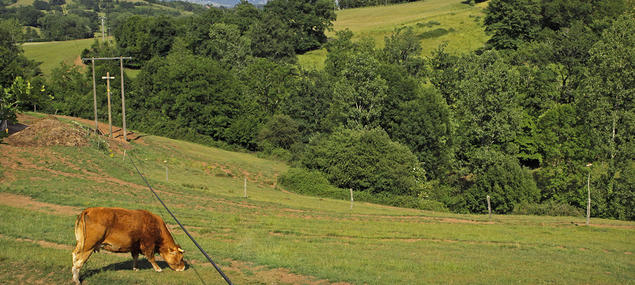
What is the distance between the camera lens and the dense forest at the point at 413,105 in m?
57.3

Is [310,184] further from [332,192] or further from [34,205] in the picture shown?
[34,205]

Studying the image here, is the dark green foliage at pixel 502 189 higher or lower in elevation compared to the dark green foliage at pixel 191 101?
lower

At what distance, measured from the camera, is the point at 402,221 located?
3747cm

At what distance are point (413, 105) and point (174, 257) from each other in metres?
59.6

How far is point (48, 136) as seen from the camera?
155 ft

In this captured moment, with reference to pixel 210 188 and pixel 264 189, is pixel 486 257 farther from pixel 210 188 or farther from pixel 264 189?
pixel 264 189

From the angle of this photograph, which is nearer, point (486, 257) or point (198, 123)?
point (486, 257)

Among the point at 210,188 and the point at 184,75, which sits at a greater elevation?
the point at 184,75

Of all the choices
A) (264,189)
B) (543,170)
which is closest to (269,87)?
(264,189)

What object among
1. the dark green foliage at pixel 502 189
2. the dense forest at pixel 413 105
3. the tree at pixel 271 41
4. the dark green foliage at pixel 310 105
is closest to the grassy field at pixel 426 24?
the tree at pixel 271 41

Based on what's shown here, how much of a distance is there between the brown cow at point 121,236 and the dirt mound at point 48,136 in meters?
34.7

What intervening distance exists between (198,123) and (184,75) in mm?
8419

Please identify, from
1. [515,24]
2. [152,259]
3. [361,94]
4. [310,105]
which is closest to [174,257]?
[152,259]

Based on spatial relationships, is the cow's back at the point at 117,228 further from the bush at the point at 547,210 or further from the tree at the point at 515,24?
the tree at the point at 515,24
